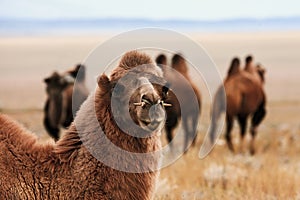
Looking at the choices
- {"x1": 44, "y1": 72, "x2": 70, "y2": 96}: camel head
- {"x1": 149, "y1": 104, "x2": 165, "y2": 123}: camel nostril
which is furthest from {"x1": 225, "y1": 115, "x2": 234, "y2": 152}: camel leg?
{"x1": 149, "y1": 104, "x2": 165, "y2": 123}: camel nostril

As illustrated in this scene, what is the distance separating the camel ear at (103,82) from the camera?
5.23 meters

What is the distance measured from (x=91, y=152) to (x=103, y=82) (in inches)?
21.7

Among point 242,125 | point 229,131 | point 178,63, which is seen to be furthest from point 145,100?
point 242,125

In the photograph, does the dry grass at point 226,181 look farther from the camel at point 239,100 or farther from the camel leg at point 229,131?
the camel at point 239,100

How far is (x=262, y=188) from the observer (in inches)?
344

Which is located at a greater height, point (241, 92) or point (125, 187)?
point (125, 187)

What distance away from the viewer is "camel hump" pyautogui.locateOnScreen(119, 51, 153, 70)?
5.38 meters

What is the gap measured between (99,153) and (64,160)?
0.90ft

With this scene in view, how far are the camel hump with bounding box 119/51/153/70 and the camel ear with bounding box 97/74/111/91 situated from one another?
0.66 ft

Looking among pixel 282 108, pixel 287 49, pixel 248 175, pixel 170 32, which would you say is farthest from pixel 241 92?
pixel 287 49

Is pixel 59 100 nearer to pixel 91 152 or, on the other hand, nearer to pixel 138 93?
pixel 91 152

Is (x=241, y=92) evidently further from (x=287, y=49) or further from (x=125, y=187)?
(x=287, y=49)

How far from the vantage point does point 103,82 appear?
5.24 metres

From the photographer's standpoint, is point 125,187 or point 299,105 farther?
point 299,105
